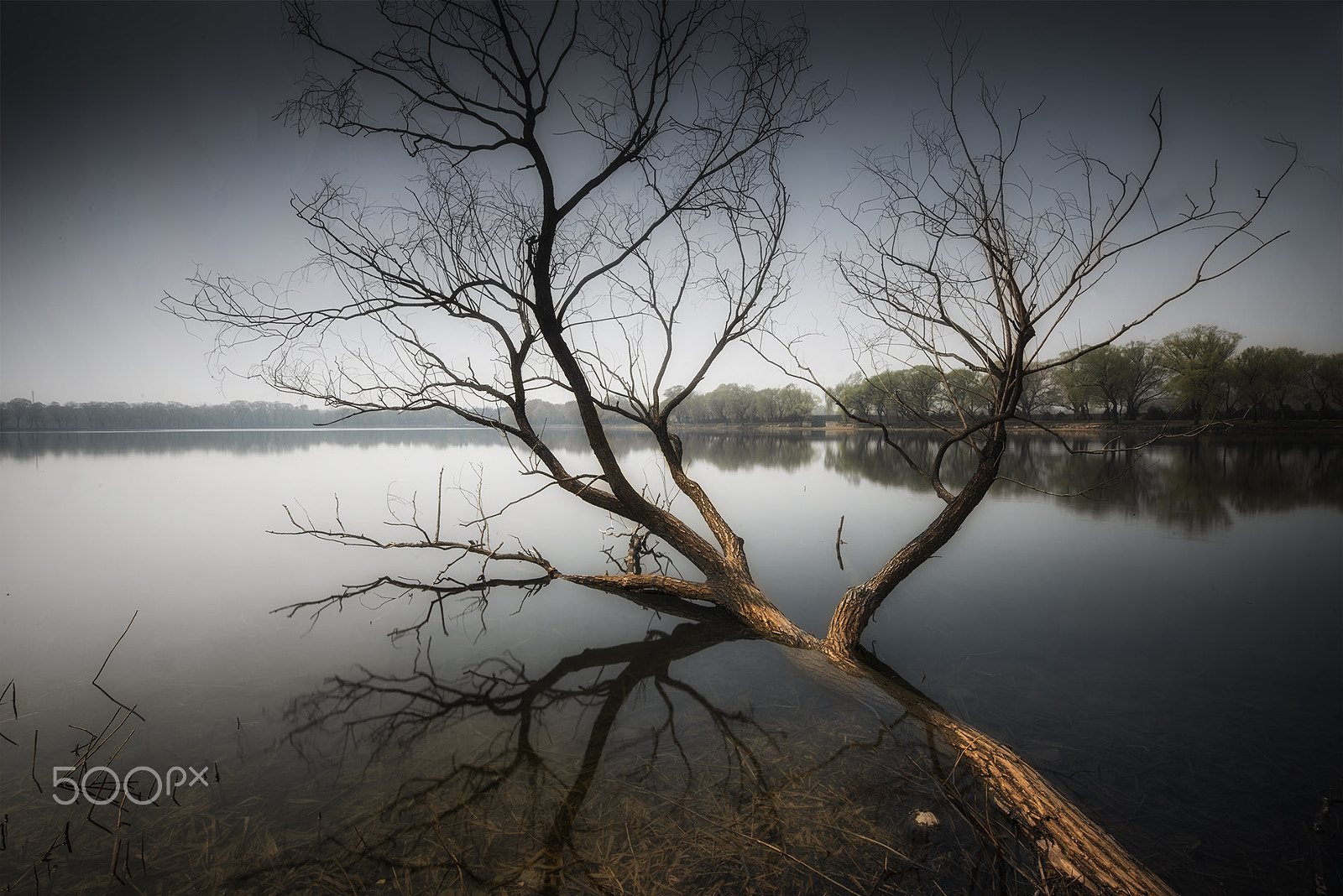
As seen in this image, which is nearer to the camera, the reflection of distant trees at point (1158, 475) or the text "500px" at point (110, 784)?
the text "500px" at point (110, 784)

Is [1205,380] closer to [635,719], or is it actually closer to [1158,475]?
[1158,475]

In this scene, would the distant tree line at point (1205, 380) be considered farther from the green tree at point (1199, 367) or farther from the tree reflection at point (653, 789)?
the tree reflection at point (653, 789)

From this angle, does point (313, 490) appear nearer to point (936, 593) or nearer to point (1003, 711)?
point (936, 593)

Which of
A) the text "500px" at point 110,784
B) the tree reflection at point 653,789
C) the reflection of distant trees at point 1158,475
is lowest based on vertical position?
the text "500px" at point 110,784

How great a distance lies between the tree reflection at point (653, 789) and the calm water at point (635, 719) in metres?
0.02

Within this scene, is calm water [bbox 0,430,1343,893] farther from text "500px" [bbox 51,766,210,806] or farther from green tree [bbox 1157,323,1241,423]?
green tree [bbox 1157,323,1241,423]

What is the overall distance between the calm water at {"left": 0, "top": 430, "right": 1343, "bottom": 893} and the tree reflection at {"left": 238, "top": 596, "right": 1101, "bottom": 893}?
2 cm

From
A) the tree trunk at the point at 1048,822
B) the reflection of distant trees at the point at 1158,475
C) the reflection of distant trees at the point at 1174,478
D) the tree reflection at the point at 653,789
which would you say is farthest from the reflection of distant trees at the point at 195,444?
the tree trunk at the point at 1048,822

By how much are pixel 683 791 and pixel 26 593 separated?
10449 millimetres

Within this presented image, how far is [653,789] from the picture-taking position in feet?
11.1

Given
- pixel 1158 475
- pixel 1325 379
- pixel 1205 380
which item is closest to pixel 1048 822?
pixel 1158 475

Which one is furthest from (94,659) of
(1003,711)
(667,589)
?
(1003,711)

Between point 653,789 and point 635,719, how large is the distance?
3.31 feet

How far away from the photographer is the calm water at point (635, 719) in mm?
2848
